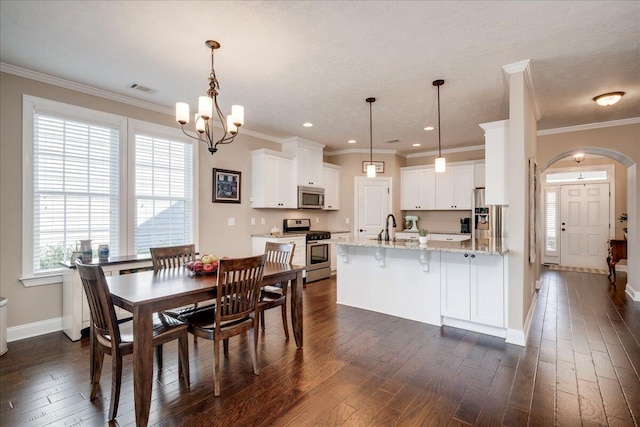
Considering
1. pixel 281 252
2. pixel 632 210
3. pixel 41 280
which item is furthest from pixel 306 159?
pixel 632 210

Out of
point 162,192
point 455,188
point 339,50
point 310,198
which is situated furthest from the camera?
point 455,188

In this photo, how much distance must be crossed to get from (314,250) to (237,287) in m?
3.55

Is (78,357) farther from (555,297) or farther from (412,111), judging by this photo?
(555,297)

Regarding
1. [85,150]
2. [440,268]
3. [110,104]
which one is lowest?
[440,268]

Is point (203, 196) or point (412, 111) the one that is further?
point (203, 196)

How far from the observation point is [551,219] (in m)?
7.56

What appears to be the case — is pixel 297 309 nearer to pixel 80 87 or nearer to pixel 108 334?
pixel 108 334

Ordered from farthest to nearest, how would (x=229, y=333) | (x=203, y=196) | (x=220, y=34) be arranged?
(x=203, y=196)
(x=220, y=34)
(x=229, y=333)

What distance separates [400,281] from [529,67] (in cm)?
260

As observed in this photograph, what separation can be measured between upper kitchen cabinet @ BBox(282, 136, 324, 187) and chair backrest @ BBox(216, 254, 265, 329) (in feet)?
11.6

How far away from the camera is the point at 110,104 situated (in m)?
3.76

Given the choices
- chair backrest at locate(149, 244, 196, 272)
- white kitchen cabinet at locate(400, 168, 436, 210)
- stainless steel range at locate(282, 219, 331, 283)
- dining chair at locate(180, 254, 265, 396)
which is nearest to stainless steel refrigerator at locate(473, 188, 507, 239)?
white kitchen cabinet at locate(400, 168, 436, 210)

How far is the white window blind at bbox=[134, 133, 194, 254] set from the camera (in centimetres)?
404

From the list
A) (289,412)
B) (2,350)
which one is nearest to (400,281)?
(289,412)
